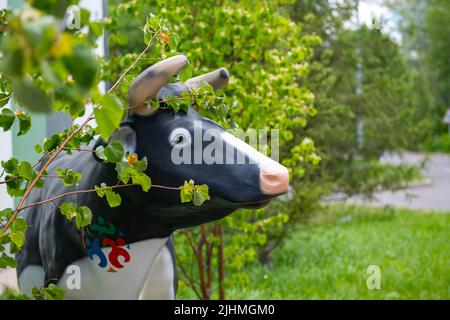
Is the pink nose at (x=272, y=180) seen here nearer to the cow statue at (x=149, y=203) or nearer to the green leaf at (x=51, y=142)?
the cow statue at (x=149, y=203)

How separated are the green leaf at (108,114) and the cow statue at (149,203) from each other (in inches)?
37.6

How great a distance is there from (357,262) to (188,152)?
545 centimetres

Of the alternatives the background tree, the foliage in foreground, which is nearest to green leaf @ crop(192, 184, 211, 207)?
the background tree

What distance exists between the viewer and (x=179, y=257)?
503cm

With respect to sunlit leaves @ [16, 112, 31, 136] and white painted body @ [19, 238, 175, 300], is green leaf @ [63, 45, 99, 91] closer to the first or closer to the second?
sunlit leaves @ [16, 112, 31, 136]

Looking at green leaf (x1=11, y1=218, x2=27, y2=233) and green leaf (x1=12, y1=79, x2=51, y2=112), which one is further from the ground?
green leaf (x1=12, y1=79, x2=51, y2=112)

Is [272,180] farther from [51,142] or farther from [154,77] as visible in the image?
[51,142]

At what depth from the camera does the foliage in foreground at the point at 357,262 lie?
19.8 feet

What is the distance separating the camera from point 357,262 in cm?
725

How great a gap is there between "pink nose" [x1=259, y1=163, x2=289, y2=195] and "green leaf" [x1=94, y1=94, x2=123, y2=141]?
94 cm

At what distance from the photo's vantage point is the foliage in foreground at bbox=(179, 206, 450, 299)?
603 centimetres

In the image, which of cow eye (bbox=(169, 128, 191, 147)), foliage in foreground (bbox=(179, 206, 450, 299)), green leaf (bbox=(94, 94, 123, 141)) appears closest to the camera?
green leaf (bbox=(94, 94, 123, 141))

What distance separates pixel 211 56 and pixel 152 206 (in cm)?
181

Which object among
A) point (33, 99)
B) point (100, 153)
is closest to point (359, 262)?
point (100, 153)
